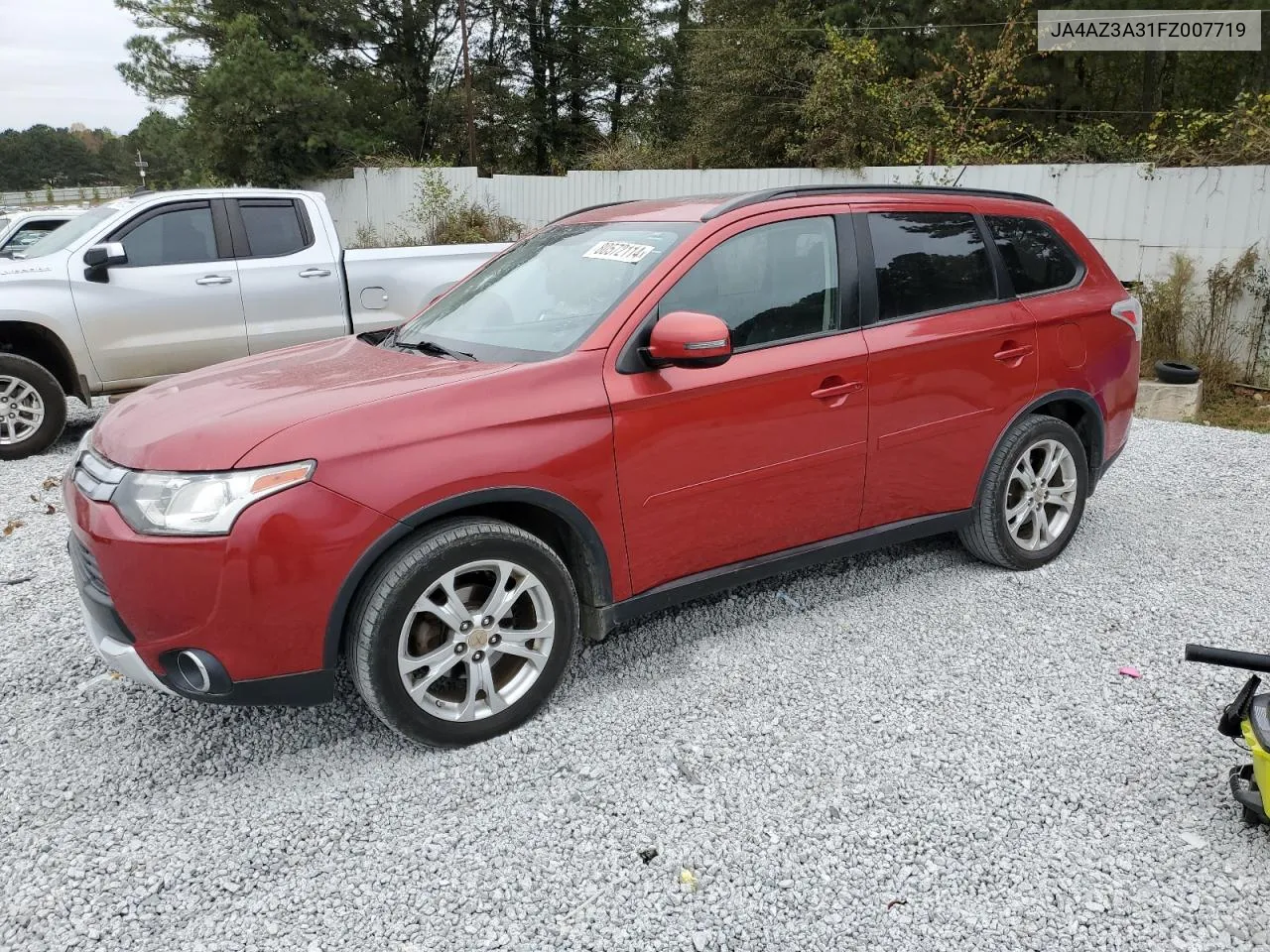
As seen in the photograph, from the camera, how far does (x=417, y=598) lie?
2.86 metres

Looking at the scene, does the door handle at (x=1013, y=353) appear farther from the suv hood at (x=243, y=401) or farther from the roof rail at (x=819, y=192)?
the suv hood at (x=243, y=401)

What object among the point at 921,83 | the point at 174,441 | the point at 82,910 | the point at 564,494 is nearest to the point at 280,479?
the point at 174,441

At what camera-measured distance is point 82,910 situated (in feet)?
7.93

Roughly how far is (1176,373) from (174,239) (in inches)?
335

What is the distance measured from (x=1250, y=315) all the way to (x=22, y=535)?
10256 mm

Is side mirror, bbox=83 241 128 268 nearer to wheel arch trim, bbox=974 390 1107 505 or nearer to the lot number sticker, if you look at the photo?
the lot number sticker

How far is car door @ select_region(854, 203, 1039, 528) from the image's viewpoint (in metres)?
3.86

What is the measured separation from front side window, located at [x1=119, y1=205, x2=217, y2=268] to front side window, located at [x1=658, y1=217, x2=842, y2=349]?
5268mm

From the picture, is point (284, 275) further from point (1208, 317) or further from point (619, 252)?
point (1208, 317)

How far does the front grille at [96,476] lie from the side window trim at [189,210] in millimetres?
4583

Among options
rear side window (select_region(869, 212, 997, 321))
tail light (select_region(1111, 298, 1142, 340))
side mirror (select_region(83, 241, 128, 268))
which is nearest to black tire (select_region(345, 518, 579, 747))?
rear side window (select_region(869, 212, 997, 321))

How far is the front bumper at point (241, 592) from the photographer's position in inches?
104

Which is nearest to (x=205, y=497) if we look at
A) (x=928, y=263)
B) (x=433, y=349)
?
(x=433, y=349)

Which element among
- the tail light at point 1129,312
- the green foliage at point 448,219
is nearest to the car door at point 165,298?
the tail light at point 1129,312
